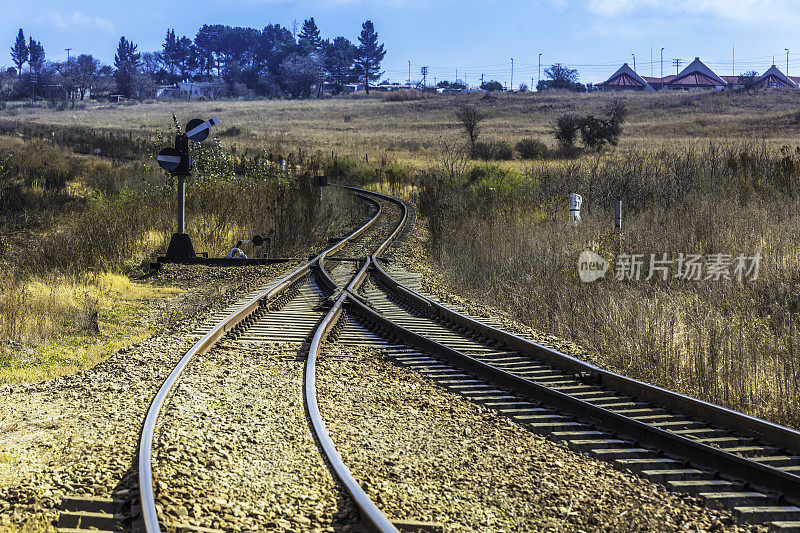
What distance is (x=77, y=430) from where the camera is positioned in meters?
5.83

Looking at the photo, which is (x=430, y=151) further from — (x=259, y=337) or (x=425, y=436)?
(x=425, y=436)

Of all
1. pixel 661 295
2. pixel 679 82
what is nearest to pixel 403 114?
pixel 679 82

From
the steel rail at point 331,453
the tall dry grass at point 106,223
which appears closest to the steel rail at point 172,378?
the steel rail at point 331,453

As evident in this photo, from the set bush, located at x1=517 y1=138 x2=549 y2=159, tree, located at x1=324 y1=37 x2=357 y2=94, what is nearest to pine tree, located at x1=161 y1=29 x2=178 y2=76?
tree, located at x1=324 y1=37 x2=357 y2=94

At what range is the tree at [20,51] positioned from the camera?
193 m

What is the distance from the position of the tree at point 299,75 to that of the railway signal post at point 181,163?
125010 mm

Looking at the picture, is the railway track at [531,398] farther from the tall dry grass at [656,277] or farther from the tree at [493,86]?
the tree at [493,86]

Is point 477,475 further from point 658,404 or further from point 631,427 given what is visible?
point 658,404

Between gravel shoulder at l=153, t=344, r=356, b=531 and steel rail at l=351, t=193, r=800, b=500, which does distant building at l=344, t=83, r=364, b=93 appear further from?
gravel shoulder at l=153, t=344, r=356, b=531

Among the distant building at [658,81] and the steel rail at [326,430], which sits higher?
the distant building at [658,81]

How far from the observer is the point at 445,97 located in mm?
123125

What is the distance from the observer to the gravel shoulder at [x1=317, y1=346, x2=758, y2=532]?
4527mm

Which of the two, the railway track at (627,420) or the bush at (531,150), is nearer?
the railway track at (627,420)

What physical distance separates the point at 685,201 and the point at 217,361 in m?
10.2
